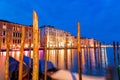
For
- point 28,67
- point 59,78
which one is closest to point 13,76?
point 28,67

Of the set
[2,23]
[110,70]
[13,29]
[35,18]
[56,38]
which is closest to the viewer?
[110,70]

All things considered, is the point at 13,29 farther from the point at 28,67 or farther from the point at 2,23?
the point at 28,67

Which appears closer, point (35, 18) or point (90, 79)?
point (35, 18)

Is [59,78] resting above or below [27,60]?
below

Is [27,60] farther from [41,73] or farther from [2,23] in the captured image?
[2,23]

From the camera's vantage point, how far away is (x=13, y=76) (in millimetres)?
11234

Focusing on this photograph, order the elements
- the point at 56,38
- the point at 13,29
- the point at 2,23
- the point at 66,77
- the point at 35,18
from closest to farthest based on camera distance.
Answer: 1. the point at 35,18
2. the point at 66,77
3. the point at 2,23
4. the point at 13,29
5. the point at 56,38

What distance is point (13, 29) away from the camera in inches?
1948

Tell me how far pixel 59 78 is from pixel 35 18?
6835mm

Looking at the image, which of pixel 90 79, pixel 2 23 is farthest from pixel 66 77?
pixel 2 23

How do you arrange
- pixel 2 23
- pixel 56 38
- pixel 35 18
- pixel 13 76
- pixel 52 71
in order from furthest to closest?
pixel 56 38 < pixel 2 23 < pixel 52 71 < pixel 13 76 < pixel 35 18

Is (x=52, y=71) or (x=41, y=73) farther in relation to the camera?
(x=52, y=71)

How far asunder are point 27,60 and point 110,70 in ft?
33.7

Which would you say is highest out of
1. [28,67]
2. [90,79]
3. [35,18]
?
[35,18]
